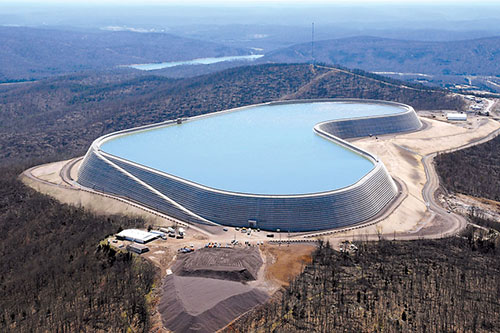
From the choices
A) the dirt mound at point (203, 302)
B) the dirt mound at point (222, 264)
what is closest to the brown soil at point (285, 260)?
the dirt mound at point (222, 264)

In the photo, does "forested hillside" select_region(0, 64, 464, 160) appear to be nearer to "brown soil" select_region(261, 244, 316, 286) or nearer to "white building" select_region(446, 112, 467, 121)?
"white building" select_region(446, 112, 467, 121)

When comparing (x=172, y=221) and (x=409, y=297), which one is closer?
(x=409, y=297)

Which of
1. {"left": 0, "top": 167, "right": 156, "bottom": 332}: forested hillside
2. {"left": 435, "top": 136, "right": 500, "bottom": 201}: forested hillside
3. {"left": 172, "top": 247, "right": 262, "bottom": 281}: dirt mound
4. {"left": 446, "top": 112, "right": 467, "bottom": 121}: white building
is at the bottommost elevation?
{"left": 435, "top": 136, "right": 500, "bottom": 201}: forested hillside

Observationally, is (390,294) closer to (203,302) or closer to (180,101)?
(203,302)

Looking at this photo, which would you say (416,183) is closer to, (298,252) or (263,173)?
(263,173)

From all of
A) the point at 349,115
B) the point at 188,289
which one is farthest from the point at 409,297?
the point at 349,115

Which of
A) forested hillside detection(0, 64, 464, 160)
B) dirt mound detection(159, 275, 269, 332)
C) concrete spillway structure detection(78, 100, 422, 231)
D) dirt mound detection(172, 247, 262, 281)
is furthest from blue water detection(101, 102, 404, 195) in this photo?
forested hillside detection(0, 64, 464, 160)
